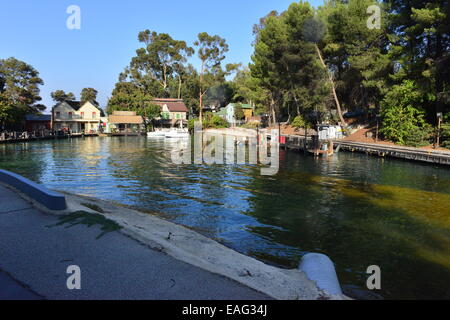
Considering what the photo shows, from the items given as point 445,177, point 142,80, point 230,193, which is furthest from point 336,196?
Result: point 142,80

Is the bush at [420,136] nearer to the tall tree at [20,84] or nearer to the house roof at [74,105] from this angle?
the tall tree at [20,84]

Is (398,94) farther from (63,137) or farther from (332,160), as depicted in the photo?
(63,137)

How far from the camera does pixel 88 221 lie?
8.27 meters

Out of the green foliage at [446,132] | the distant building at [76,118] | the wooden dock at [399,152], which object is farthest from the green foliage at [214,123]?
the green foliage at [446,132]

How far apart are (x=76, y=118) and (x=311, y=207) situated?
78.6 metres

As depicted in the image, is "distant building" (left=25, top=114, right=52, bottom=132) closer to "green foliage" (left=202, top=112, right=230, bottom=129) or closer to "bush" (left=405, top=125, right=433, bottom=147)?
"green foliage" (left=202, top=112, right=230, bottom=129)

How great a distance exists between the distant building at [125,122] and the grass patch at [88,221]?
236 feet

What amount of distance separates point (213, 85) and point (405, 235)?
91662mm

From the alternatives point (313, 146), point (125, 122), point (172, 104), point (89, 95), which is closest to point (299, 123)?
point (313, 146)

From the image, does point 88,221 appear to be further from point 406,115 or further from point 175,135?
point 175,135

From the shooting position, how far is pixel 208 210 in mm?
14477

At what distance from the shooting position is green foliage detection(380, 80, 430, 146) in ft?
116

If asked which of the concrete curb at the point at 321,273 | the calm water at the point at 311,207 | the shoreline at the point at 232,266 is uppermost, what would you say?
the shoreline at the point at 232,266

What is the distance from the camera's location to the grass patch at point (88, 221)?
7.88 metres
